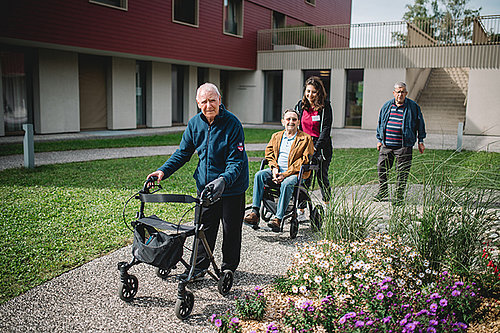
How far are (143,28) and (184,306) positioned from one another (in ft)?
55.8

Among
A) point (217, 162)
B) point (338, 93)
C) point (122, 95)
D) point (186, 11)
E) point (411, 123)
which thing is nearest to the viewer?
point (217, 162)

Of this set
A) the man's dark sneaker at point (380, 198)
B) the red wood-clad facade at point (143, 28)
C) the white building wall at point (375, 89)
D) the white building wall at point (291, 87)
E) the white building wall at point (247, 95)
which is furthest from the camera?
the white building wall at point (247, 95)

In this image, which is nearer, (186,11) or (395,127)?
(395,127)

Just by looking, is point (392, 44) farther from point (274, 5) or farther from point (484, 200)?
point (484, 200)

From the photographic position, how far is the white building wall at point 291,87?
85.3 ft

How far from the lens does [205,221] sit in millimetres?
4086

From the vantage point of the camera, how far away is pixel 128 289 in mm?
Result: 3709

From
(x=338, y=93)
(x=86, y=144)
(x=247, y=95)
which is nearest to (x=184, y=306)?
(x=86, y=144)

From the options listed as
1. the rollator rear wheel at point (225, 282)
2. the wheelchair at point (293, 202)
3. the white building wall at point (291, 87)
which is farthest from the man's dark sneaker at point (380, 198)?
the white building wall at point (291, 87)

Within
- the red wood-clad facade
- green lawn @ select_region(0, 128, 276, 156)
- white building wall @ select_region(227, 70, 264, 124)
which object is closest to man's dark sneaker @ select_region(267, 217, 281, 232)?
green lawn @ select_region(0, 128, 276, 156)

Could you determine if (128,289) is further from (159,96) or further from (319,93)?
(159,96)

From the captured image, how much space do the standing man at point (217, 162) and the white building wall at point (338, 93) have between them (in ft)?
71.0

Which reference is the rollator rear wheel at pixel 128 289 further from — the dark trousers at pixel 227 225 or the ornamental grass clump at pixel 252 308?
the ornamental grass clump at pixel 252 308

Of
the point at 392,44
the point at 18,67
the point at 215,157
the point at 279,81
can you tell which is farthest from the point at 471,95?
the point at 215,157
